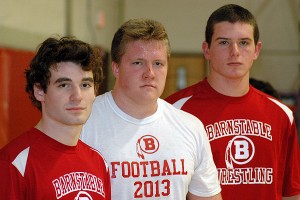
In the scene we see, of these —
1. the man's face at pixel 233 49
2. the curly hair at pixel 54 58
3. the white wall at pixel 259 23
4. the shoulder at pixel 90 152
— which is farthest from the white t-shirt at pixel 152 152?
the white wall at pixel 259 23

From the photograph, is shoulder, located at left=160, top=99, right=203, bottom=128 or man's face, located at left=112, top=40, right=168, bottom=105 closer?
man's face, located at left=112, top=40, right=168, bottom=105

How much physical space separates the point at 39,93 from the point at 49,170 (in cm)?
38

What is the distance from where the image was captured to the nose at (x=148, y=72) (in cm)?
289

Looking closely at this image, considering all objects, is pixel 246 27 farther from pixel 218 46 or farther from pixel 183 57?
pixel 183 57

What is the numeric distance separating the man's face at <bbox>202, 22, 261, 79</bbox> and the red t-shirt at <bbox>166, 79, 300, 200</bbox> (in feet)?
0.61

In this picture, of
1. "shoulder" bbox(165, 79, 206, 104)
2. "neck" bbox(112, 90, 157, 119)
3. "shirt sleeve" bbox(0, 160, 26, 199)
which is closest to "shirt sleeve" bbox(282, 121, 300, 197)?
"shoulder" bbox(165, 79, 206, 104)

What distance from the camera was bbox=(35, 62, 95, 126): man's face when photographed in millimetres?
2578

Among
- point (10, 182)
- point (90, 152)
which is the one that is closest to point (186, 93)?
point (90, 152)

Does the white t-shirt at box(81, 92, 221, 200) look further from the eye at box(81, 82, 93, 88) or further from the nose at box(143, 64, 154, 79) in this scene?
the eye at box(81, 82, 93, 88)

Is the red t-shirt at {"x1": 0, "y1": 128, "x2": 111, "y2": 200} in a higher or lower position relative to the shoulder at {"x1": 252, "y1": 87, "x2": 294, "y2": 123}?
lower

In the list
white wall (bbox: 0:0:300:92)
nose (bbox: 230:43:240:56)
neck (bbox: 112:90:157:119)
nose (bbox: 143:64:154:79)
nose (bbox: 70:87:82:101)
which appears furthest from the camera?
white wall (bbox: 0:0:300:92)

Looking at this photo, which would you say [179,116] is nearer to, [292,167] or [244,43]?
[244,43]

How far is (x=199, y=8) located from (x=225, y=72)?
6445mm

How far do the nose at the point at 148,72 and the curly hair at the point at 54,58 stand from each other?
284mm
